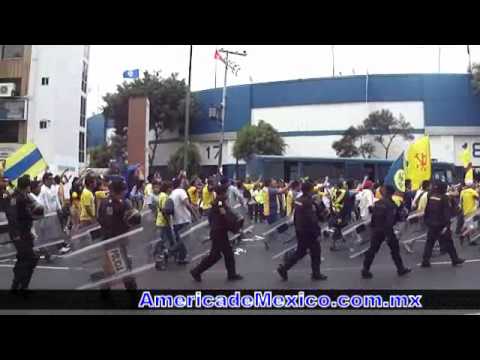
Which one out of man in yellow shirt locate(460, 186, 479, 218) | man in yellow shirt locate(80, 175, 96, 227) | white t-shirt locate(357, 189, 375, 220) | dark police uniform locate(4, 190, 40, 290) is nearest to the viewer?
dark police uniform locate(4, 190, 40, 290)

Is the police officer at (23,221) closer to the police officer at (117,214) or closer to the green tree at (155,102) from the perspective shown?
the police officer at (117,214)

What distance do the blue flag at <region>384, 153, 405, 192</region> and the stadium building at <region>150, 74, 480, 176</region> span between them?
0.19m

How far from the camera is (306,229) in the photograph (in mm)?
6207

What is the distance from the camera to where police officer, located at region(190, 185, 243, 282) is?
5914 mm

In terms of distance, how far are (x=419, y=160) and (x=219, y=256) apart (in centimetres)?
300

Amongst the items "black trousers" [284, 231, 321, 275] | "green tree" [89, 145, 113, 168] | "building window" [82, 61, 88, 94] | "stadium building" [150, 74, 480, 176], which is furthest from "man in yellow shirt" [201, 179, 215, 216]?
"building window" [82, 61, 88, 94]

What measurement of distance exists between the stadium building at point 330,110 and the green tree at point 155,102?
0.13 m

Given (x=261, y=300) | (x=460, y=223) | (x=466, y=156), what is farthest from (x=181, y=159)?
(x=460, y=223)

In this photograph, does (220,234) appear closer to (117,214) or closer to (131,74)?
(117,214)

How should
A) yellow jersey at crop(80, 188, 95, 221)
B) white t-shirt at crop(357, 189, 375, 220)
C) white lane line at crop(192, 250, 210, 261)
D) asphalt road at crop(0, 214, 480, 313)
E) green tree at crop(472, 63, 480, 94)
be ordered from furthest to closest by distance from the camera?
yellow jersey at crop(80, 188, 95, 221)
white t-shirt at crop(357, 189, 375, 220)
white lane line at crop(192, 250, 210, 261)
green tree at crop(472, 63, 480, 94)
asphalt road at crop(0, 214, 480, 313)

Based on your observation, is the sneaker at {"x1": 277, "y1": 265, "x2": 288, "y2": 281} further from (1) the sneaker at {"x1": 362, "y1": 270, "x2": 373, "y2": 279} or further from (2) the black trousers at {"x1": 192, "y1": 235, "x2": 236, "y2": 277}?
(1) the sneaker at {"x1": 362, "y1": 270, "x2": 373, "y2": 279}

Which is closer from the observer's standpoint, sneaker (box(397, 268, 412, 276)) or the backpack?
sneaker (box(397, 268, 412, 276))

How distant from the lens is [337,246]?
7473mm
